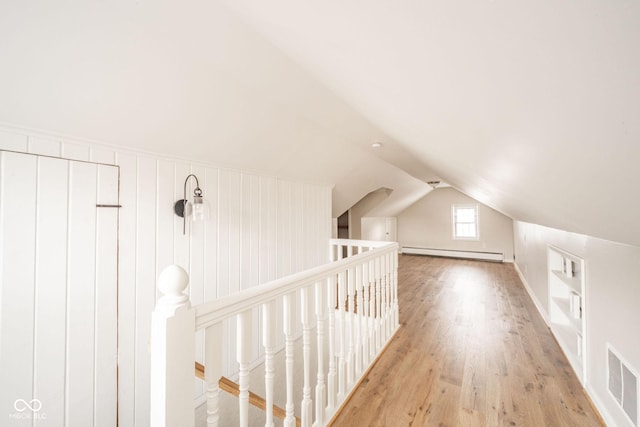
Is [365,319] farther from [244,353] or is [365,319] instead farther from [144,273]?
[144,273]

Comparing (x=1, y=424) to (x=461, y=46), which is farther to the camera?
(x=1, y=424)

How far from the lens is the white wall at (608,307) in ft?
4.14

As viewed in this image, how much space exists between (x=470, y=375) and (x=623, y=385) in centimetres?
84

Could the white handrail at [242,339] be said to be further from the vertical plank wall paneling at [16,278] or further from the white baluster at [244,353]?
the vertical plank wall paneling at [16,278]

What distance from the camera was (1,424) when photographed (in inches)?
45.9

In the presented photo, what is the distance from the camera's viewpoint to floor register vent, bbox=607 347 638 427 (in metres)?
1.26

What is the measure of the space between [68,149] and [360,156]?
2748mm

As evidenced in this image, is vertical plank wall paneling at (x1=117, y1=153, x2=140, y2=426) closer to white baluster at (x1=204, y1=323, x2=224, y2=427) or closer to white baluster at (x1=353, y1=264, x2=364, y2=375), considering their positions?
white baluster at (x1=204, y1=323, x2=224, y2=427)

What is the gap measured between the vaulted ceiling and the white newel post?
2.80ft

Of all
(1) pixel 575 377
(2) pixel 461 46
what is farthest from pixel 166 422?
(1) pixel 575 377

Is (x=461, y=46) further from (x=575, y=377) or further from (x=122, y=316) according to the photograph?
(x=575, y=377)

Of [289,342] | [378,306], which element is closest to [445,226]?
[378,306]

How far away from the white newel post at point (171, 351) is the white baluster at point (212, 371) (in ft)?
0.23

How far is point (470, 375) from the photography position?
1.94 m
